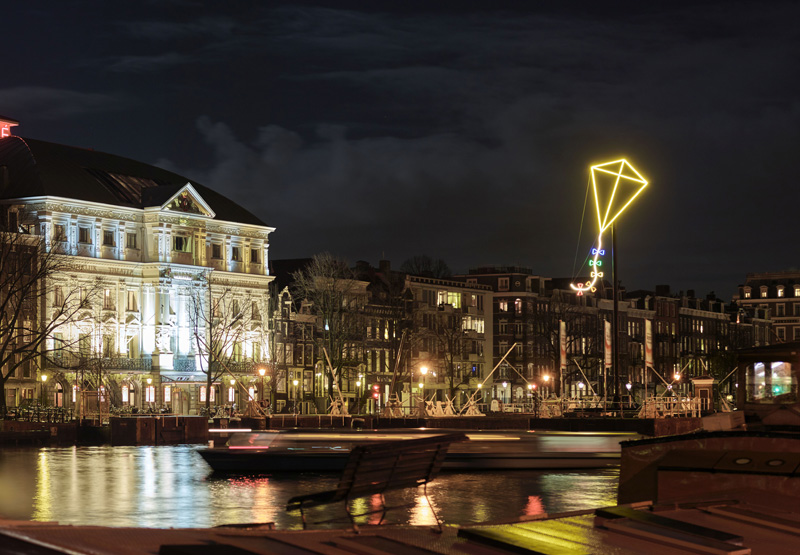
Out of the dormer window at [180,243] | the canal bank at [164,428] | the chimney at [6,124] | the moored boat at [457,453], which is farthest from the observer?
the dormer window at [180,243]

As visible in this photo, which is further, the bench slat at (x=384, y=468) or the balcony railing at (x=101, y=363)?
the balcony railing at (x=101, y=363)

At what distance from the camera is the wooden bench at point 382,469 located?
13547 mm

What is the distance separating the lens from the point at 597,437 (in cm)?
4131

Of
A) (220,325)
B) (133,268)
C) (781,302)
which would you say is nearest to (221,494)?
(133,268)

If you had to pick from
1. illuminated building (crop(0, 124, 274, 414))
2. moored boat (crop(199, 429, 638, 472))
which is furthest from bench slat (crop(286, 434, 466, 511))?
illuminated building (crop(0, 124, 274, 414))

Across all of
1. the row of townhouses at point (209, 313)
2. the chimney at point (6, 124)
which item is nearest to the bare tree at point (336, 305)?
the row of townhouses at point (209, 313)

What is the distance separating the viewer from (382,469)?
14.0m

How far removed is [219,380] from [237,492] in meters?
74.5

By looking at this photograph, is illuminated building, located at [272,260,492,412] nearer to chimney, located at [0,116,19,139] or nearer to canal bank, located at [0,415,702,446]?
chimney, located at [0,116,19,139]

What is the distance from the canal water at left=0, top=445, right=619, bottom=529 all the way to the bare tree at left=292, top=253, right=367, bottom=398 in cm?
5938

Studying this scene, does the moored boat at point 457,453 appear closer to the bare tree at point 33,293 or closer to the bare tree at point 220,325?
the bare tree at point 33,293

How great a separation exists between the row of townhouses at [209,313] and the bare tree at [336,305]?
0.62 feet

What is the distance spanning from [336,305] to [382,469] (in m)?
92.1

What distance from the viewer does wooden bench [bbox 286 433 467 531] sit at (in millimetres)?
13547
